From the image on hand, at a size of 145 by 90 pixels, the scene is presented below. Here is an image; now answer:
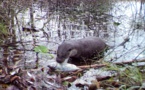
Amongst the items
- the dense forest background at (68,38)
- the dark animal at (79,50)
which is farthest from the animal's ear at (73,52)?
the dense forest background at (68,38)

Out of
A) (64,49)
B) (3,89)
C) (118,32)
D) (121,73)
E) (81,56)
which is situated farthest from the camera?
(118,32)

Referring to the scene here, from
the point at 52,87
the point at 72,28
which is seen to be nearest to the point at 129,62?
the point at 52,87

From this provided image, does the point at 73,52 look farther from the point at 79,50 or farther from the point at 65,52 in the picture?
the point at 65,52

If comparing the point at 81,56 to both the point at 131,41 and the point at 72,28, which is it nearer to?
the point at 131,41

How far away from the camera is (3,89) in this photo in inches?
129

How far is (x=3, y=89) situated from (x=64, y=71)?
1165 mm

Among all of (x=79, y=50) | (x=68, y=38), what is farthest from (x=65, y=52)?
(x=68, y=38)

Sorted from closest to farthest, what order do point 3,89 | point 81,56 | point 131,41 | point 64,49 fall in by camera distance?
point 3,89, point 64,49, point 81,56, point 131,41

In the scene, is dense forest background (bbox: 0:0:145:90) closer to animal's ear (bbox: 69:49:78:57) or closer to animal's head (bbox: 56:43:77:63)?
animal's head (bbox: 56:43:77:63)

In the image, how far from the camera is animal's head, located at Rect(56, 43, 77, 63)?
4.62 metres

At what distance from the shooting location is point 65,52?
15.7 feet

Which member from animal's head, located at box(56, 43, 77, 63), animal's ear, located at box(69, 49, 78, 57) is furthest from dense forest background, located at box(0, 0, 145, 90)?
animal's ear, located at box(69, 49, 78, 57)

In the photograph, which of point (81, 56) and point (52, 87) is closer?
point (52, 87)

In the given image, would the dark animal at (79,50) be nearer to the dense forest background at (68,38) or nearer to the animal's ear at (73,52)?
the animal's ear at (73,52)
